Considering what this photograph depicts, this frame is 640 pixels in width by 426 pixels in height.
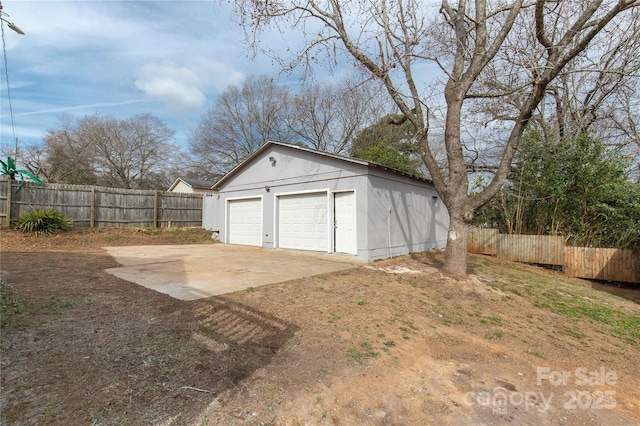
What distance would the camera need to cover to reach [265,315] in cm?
412

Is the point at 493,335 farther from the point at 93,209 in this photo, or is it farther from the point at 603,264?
the point at 93,209

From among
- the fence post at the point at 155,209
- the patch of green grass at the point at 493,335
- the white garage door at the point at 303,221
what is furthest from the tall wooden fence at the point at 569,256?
the fence post at the point at 155,209

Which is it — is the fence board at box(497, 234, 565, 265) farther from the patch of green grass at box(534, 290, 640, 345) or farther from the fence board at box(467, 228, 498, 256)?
the patch of green grass at box(534, 290, 640, 345)

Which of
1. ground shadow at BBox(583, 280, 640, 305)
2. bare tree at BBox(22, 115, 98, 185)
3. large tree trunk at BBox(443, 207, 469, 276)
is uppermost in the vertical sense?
bare tree at BBox(22, 115, 98, 185)

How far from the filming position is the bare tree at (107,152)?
25562 millimetres

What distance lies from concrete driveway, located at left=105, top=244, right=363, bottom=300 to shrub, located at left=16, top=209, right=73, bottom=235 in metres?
3.60

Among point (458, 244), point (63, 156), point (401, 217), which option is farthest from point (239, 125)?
point (458, 244)

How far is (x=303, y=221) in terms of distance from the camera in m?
10.8

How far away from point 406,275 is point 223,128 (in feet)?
83.0

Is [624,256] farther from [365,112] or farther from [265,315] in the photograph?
[365,112]

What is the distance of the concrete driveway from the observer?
5.47m

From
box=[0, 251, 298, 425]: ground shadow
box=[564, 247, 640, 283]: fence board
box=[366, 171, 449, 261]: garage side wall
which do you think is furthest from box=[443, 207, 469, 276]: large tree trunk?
box=[564, 247, 640, 283]: fence board

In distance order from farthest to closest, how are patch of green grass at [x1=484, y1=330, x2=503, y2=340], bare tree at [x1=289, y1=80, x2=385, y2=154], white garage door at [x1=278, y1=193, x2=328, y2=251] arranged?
bare tree at [x1=289, y1=80, x2=385, y2=154] → white garage door at [x1=278, y1=193, x2=328, y2=251] → patch of green grass at [x1=484, y1=330, x2=503, y2=340]

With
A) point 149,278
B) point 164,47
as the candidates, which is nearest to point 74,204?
point 164,47
